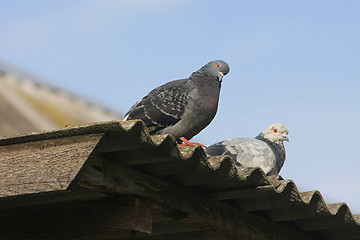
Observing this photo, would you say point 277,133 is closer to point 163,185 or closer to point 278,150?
point 278,150

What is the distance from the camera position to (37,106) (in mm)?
14734

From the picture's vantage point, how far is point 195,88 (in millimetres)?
6484

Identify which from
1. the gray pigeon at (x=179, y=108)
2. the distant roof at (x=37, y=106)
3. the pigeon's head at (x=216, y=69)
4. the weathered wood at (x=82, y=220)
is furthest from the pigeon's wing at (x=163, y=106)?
the distant roof at (x=37, y=106)

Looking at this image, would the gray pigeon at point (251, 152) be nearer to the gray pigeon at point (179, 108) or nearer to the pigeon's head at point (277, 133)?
the pigeon's head at point (277, 133)

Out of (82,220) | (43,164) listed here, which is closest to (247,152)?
(82,220)

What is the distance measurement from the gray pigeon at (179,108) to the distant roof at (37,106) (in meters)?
6.36

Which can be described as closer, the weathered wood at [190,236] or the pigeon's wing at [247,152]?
the weathered wood at [190,236]

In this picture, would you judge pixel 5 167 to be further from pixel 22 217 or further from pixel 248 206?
pixel 248 206

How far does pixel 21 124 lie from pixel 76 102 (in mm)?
3166

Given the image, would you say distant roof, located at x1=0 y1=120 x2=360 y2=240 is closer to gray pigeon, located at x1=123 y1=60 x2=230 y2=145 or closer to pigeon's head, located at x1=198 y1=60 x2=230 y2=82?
gray pigeon, located at x1=123 y1=60 x2=230 y2=145

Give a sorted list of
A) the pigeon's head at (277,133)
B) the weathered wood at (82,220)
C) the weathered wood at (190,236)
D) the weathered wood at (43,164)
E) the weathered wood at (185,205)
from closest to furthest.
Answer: the weathered wood at (43,164) < the weathered wood at (185,205) < the weathered wood at (82,220) < the weathered wood at (190,236) < the pigeon's head at (277,133)

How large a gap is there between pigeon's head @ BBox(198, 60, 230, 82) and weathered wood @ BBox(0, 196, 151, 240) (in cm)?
286

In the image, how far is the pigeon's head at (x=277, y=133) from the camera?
7.56 m

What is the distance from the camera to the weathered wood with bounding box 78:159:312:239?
3.70 m
